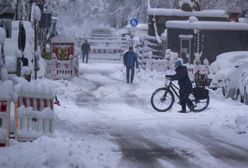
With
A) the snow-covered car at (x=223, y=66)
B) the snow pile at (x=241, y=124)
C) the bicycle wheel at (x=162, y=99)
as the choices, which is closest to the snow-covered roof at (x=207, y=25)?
the snow-covered car at (x=223, y=66)

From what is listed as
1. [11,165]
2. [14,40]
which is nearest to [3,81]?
[11,165]

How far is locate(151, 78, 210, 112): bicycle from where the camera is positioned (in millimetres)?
17272

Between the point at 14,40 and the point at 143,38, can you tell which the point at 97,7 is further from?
the point at 14,40

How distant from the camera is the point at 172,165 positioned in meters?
9.61

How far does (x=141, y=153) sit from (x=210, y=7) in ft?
162

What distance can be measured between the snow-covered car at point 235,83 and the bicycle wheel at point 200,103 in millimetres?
2335

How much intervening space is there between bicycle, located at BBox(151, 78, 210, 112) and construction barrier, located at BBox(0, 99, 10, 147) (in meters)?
7.56

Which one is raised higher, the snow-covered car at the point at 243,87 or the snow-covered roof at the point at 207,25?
the snow-covered roof at the point at 207,25

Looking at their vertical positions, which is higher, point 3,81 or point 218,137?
point 3,81

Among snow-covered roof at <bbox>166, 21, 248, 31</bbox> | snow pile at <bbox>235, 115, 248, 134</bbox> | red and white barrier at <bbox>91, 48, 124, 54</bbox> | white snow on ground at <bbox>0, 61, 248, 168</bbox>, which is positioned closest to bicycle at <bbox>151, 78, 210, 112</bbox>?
white snow on ground at <bbox>0, 61, 248, 168</bbox>

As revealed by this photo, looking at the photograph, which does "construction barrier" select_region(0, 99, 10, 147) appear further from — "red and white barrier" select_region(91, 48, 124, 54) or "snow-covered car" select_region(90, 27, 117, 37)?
"snow-covered car" select_region(90, 27, 117, 37)

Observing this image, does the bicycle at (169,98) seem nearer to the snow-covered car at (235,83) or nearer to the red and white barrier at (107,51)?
the snow-covered car at (235,83)

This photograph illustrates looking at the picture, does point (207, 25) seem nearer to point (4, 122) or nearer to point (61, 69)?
point (61, 69)

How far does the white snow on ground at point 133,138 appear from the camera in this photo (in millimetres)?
9344
